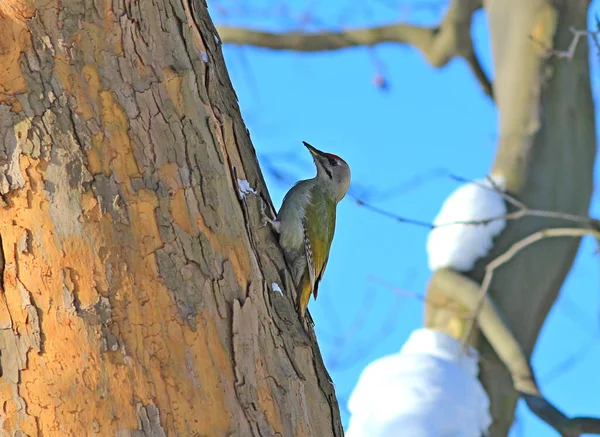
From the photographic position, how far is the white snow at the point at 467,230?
18.2 feet

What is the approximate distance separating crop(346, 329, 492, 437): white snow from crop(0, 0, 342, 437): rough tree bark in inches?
74.5

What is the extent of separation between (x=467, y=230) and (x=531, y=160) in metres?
0.74

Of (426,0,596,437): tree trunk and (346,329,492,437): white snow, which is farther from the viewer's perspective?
(426,0,596,437): tree trunk

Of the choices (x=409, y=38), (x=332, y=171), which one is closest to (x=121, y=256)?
(x=332, y=171)

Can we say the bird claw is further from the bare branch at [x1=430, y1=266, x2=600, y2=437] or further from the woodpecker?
the bare branch at [x1=430, y1=266, x2=600, y2=437]

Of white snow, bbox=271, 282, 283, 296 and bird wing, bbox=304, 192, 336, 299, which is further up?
bird wing, bbox=304, 192, 336, 299

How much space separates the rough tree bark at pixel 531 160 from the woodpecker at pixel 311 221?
149 cm

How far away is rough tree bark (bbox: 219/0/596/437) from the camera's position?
18.3ft

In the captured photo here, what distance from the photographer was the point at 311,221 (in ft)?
12.9

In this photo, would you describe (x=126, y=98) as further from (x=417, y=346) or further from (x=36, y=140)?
(x=417, y=346)

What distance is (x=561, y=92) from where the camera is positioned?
616 cm

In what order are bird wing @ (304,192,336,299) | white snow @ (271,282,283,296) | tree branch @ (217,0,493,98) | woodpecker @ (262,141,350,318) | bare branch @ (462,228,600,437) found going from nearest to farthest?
white snow @ (271,282,283,296), woodpecker @ (262,141,350,318), bird wing @ (304,192,336,299), bare branch @ (462,228,600,437), tree branch @ (217,0,493,98)

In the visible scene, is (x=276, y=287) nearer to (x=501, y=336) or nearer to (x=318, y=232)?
(x=318, y=232)

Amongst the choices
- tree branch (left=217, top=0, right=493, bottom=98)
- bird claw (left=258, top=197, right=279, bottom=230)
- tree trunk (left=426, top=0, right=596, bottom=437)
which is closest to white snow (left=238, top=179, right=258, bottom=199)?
bird claw (left=258, top=197, right=279, bottom=230)
